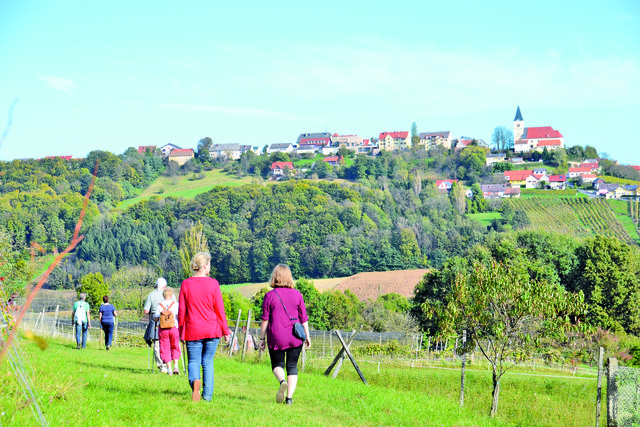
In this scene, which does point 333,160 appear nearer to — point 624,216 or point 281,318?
point 624,216

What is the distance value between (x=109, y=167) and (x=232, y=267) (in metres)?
72.5

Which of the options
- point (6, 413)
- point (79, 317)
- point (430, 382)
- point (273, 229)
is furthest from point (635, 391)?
point (273, 229)

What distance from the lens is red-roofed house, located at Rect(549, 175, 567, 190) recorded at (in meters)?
140

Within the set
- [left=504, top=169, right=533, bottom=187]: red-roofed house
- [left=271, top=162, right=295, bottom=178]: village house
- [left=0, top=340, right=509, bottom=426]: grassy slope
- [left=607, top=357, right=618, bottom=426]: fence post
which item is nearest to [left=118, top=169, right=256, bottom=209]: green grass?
[left=271, top=162, right=295, bottom=178]: village house

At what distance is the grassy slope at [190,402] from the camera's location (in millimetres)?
5676

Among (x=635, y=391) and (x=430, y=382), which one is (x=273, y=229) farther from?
(x=635, y=391)

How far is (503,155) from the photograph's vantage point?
170750mm

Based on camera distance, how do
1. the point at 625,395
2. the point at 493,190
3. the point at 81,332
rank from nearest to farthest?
the point at 625,395 < the point at 81,332 < the point at 493,190

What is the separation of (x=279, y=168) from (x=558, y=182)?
7740 centimetres

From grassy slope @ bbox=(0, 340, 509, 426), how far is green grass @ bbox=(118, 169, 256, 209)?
130 metres

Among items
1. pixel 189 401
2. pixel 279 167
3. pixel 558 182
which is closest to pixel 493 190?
pixel 558 182

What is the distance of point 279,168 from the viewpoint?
173 meters

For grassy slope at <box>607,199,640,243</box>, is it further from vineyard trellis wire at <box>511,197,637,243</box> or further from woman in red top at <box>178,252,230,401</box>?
woman in red top at <box>178,252,230,401</box>

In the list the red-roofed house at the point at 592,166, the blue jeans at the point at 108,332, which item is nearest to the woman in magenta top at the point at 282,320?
the blue jeans at the point at 108,332
